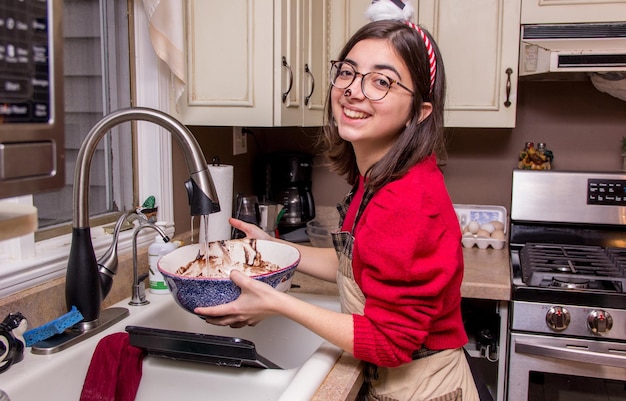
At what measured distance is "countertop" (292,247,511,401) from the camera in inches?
37.8

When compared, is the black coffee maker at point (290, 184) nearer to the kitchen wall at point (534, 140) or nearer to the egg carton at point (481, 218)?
the kitchen wall at point (534, 140)

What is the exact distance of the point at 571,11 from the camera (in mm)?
1960

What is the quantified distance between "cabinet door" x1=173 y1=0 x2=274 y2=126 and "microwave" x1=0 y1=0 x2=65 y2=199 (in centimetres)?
122

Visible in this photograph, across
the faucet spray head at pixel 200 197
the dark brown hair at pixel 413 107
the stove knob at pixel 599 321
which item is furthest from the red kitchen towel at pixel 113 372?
the stove knob at pixel 599 321

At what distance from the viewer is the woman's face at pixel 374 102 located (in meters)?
1.05

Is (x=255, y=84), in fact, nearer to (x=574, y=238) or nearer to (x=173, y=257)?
(x=173, y=257)

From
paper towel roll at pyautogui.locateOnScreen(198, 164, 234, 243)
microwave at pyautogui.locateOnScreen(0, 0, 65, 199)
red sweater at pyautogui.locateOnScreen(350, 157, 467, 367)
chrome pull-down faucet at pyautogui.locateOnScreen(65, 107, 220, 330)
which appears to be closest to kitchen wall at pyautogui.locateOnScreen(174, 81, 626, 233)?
paper towel roll at pyautogui.locateOnScreen(198, 164, 234, 243)

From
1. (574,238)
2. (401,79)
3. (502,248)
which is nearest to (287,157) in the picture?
(502,248)

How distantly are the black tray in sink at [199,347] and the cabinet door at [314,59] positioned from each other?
994 mm

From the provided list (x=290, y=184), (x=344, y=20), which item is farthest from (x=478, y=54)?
(x=290, y=184)

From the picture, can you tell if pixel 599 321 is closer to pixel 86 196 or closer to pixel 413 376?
pixel 413 376

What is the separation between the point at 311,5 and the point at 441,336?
48.1 inches

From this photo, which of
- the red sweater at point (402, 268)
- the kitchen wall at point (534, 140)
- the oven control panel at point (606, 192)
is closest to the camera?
the red sweater at point (402, 268)

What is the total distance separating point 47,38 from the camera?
0.40 metres
